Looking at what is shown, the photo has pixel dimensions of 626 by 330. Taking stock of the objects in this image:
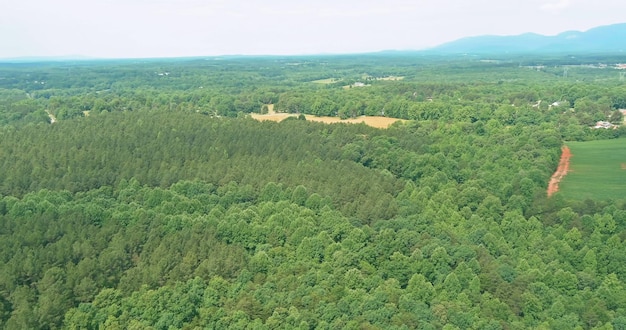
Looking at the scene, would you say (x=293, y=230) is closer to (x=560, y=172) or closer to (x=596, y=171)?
(x=560, y=172)

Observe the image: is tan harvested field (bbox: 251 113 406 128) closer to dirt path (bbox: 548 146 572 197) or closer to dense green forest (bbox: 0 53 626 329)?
dense green forest (bbox: 0 53 626 329)

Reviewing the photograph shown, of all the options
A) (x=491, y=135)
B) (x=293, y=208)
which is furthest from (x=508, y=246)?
(x=491, y=135)

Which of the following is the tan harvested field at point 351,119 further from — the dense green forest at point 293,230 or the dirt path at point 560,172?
the dirt path at point 560,172

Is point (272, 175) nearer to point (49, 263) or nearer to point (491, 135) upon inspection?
point (49, 263)

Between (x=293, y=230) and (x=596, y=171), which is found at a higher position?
(x=293, y=230)

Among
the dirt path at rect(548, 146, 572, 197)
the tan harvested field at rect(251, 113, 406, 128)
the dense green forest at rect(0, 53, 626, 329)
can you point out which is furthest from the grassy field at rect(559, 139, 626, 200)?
the tan harvested field at rect(251, 113, 406, 128)

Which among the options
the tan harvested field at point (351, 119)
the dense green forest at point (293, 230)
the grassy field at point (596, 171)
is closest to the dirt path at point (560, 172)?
the grassy field at point (596, 171)

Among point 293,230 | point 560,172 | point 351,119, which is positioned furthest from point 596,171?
point 351,119

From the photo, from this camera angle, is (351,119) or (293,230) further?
(351,119)
